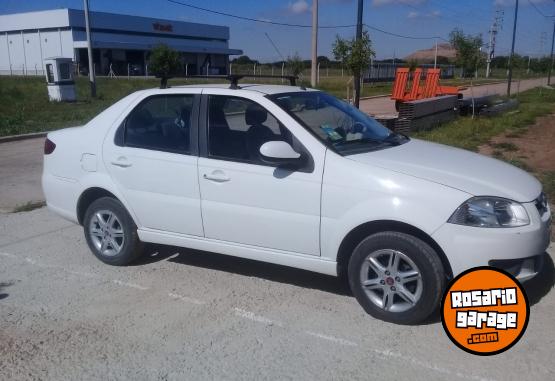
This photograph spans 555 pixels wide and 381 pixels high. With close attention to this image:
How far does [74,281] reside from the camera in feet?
16.4

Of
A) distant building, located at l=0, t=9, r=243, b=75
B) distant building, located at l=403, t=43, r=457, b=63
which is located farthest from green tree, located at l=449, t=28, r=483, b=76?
distant building, located at l=0, t=9, r=243, b=75

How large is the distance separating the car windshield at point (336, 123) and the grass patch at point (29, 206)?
442cm

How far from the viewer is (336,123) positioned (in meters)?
4.87

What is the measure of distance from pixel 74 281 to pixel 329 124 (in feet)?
8.64

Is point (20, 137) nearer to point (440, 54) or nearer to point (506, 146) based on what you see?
point (506, 146)

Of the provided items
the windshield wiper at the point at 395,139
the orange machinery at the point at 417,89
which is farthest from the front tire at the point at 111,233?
the orange machinery at the point at 417,89

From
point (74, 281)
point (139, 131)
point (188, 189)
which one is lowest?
point (74, 281)

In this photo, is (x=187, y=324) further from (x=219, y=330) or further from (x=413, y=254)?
(x=413, y=254)

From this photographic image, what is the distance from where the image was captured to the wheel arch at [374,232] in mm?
3861

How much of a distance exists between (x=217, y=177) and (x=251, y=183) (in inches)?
13.0

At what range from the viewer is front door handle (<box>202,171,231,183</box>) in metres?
4.53

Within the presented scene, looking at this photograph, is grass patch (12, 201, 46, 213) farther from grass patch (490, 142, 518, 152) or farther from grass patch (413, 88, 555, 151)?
grass patch (490, 142, 518, 152)

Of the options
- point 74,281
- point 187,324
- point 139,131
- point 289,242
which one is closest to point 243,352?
point 187,324

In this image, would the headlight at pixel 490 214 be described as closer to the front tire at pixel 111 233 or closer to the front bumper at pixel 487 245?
the front bumper at pixel 487 245
